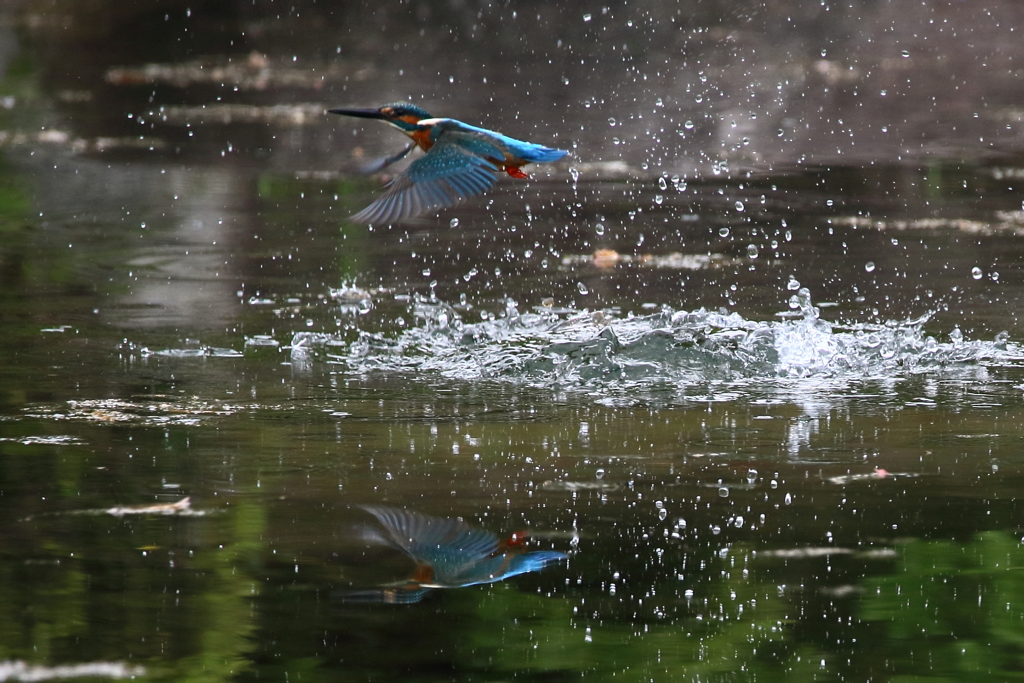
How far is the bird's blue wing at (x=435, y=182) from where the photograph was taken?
5.98 m

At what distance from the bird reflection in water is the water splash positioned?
5.65ft

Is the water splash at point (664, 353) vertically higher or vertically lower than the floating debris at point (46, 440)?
higher

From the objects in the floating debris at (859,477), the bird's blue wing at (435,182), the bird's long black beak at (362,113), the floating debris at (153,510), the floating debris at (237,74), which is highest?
the floating debris at (237,74)

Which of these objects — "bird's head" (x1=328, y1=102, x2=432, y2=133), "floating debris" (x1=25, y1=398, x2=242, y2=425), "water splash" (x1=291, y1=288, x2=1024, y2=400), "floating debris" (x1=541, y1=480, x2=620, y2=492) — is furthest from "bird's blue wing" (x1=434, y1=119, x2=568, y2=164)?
"floating debris" (x1=541, y1=480, x2=620, y2=492)

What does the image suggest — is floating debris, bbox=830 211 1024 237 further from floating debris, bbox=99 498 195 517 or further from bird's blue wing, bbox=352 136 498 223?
floating debris, bbox=99 498 195 517

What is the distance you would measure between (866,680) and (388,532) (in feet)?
4.42

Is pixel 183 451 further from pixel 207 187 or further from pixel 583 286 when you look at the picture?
pixel 207 187

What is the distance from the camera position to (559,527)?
4.22 m

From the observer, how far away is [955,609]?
374 centimetres

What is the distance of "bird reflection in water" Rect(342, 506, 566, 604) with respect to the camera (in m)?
3.77

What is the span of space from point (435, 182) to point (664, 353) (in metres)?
1.10

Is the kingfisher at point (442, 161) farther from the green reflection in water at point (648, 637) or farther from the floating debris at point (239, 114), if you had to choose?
the floating debris at point (239, 114)

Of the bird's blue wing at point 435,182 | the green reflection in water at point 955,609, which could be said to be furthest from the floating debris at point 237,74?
the green reflection in water at point 955,609

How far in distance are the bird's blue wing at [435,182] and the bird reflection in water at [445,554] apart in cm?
190
